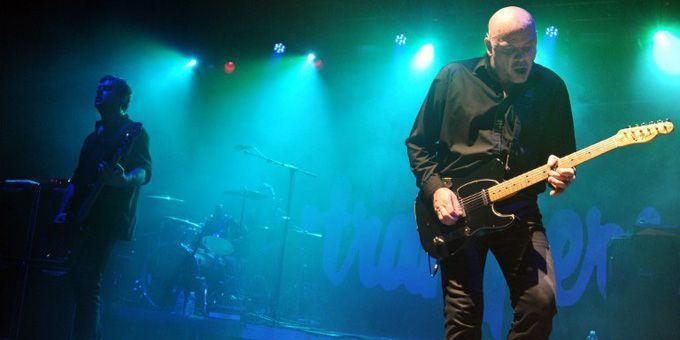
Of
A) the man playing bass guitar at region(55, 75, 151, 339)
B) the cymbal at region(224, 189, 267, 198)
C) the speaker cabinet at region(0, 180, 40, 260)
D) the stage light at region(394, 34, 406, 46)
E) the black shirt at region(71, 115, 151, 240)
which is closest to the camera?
the man playing bass guitar at region(55, 75, 151, 339)

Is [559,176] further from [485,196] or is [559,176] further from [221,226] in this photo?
[221,226]

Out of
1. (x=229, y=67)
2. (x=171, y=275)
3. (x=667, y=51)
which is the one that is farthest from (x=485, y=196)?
(x=229, y=67)

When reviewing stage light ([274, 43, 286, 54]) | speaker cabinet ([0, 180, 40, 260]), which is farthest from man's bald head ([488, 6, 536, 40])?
stage light ([274, 43, 286, 54])

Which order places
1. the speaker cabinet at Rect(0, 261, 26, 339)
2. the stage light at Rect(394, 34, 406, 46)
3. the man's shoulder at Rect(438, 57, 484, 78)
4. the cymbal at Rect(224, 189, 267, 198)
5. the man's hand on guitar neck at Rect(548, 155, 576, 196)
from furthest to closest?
the stage light at Rect(394, 34, 406, 46), the cymbal at Rect(224, 189, 267, 198), the speaker cabinet at Rect(0, 261, 26, 339), the man's shoulder at Rect(438, 57, 484, 78), the man's hand on guitar neck at Rect(548, 155, 576, 196)

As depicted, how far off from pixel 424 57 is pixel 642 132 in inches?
266

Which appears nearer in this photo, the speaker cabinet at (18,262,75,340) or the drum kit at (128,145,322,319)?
the speaker cabinet at (18,262,75,340)

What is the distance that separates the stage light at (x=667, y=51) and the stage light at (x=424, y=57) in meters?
3.39

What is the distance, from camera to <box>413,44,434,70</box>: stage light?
30.8 ft

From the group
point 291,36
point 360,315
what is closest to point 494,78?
point 360,315

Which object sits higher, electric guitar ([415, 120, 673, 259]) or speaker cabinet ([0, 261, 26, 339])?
electric guitar ([415, 120, 673, 259])

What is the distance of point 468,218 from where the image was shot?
2713 millimetres

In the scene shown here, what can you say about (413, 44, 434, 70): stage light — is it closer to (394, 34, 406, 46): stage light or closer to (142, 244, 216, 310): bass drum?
(394, 34, 406, 46): stage light

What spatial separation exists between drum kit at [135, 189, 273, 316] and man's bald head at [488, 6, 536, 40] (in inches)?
236

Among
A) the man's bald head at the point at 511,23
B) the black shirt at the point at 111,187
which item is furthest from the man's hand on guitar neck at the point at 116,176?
the man's bald head at the point at 511,23
